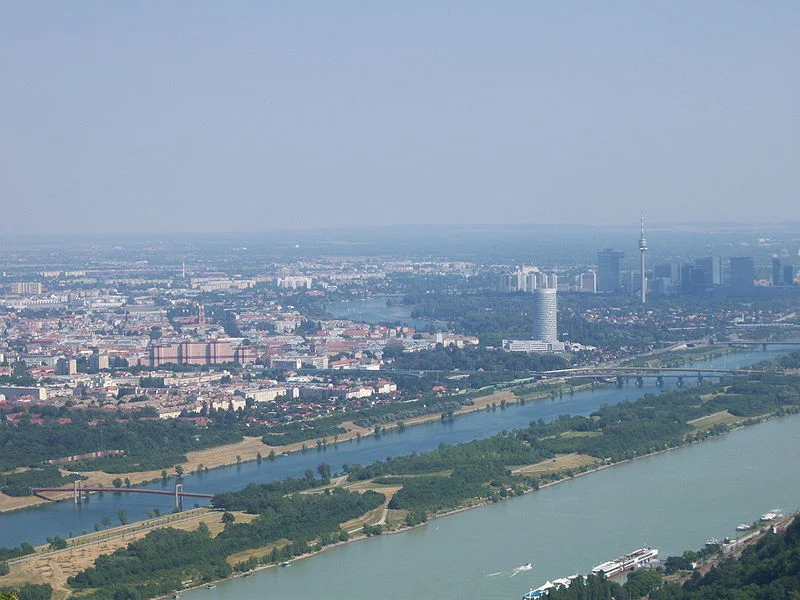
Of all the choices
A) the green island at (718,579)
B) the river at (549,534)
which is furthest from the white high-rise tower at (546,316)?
the green island at (718,579)

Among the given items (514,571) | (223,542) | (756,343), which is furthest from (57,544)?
(756,343)

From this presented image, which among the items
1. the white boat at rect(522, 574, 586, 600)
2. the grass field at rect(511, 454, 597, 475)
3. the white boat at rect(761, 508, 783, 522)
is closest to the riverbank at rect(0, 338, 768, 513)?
the grass field at rect(511, 454, 597, 475)

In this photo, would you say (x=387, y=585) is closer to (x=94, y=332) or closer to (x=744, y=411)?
(x=744, y=411)

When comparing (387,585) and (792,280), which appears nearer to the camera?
(387,585)

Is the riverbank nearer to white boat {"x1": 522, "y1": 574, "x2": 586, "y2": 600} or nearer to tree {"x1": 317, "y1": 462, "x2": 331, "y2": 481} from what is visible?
tree {"x1": 317, "y1": 462, "x2": 331, "y2": 481}

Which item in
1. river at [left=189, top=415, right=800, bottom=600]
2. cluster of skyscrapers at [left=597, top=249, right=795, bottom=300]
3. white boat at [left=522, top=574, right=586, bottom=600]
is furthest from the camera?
cluster of skyscrapers at [left=597, top=249, right=795, bottom=300]

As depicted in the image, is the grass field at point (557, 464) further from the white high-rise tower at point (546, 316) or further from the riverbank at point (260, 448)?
the white high-rise tower at point (546, 316)

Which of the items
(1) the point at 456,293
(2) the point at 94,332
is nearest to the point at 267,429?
(2) the point at 94,332
